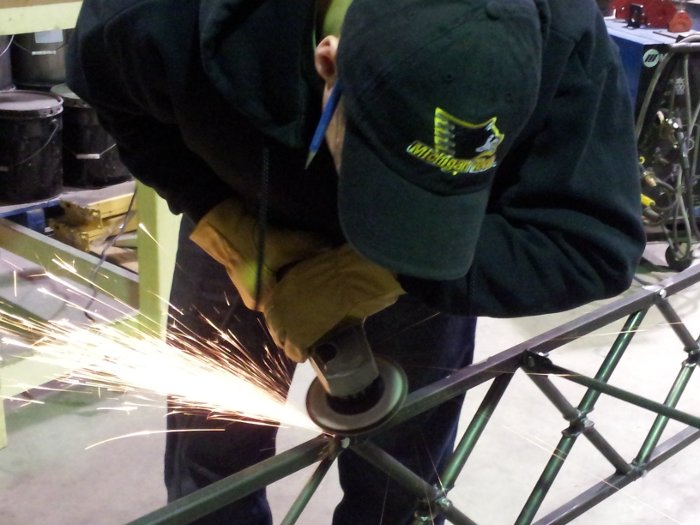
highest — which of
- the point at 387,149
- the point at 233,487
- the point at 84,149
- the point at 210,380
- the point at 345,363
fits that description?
the point at 387,149

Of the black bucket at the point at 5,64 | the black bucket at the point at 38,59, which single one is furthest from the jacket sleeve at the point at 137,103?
the black bucket at the point at 38,59

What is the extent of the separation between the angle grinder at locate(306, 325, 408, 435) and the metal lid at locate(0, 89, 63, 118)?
1968 mm

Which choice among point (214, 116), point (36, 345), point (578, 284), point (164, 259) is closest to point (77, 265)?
point (36, 345)

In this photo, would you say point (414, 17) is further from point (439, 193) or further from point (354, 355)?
point (354, 355)

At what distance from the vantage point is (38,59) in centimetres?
334

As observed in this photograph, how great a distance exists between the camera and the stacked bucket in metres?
2.77

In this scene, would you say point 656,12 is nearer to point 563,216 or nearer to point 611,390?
point 611,390

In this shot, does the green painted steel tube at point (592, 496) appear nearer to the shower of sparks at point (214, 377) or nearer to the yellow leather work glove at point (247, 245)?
the shower of sparks at point (214, 377)

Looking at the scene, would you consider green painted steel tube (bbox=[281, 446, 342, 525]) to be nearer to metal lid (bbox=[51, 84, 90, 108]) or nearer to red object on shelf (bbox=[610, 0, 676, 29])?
metal lid (bbox=[51, 84, 90, 108])

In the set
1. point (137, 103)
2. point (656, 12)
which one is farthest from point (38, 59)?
point (656, 12)

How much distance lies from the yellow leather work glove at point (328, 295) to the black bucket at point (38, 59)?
2.53m

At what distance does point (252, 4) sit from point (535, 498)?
91 centimetres

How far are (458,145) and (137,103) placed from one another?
1.70ft

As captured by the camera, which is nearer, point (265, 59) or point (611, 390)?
point (265, 59)
